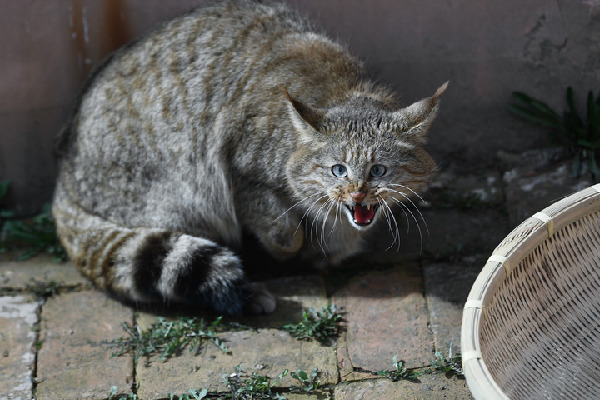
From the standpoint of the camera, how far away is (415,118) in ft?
12.2

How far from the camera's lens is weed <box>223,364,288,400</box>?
3531 millimetres

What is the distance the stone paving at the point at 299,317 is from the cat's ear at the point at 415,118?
2.88ft

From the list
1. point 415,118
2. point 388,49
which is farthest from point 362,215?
point 388,49

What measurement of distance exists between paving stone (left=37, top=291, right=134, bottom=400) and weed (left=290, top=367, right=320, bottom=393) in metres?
0.76

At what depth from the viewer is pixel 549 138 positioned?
4875mm

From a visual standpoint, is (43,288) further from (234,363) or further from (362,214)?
(362,214)

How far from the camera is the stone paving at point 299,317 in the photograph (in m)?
3.63

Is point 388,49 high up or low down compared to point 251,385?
up

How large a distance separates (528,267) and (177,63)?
2.08 metres

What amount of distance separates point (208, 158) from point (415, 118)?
1.12 m

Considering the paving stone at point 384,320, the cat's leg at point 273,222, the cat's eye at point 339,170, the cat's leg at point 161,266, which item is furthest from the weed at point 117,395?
the cat's eye at point 339,170

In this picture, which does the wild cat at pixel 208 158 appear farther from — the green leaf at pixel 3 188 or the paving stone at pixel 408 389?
the paving stone at pixel 408 389

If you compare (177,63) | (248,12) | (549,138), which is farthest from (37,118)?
(549,138)

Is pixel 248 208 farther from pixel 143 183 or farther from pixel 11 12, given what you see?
pixel 11 12
